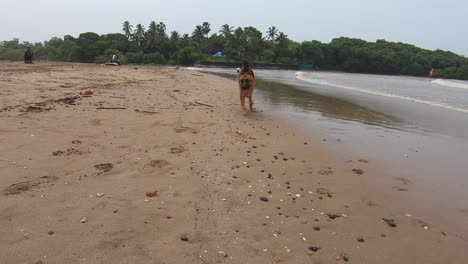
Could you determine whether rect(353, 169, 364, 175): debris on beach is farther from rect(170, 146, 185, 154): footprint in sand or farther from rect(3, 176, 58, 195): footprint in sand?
rect(3, 176, 58, 195): footprint in sand

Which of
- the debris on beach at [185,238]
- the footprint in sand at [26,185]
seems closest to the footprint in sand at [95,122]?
the footprint in sand at [26,185]

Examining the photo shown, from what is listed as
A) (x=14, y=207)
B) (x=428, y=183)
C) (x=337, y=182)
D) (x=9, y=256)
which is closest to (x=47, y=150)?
(x=14, y=207)

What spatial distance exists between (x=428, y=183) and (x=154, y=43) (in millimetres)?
108066

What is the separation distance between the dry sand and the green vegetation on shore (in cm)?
8936

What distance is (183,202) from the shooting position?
12.1ft

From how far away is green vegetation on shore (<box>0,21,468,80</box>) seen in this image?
9188 cm

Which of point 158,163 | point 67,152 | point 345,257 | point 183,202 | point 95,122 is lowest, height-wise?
point 345,257

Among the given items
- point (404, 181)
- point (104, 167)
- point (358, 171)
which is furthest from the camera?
point (358, 171)

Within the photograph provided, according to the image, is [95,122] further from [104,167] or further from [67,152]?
[104,167]

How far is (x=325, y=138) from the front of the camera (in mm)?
7445

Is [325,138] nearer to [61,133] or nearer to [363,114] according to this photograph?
[363,114]

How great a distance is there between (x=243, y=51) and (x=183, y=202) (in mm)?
106612

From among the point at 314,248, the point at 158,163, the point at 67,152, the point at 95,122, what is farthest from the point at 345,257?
the point at 95,122

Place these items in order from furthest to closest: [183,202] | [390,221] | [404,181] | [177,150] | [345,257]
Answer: [177,150] < [404,181] < [183,202] < [390,221] < [345,257]
